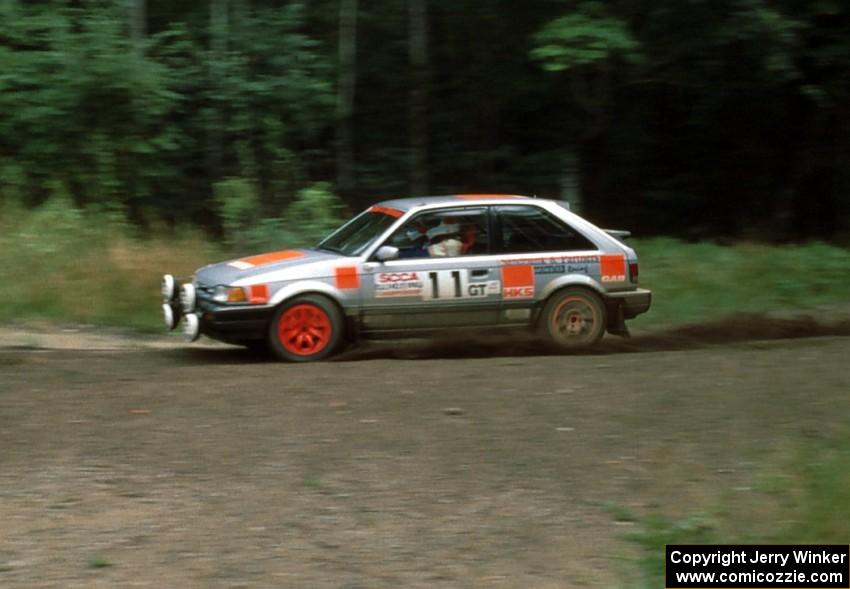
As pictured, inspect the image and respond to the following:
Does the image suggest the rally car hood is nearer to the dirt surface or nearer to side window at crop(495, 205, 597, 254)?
the dirt surface

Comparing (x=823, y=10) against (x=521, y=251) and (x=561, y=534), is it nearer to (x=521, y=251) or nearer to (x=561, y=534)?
(x=521, y=251)

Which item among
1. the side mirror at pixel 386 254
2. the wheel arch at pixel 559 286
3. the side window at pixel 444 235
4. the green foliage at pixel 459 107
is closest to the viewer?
the side mirror at pixel 386 254

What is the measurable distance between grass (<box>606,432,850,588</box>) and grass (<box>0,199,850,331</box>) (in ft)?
24.5

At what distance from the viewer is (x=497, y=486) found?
6871 millimetres

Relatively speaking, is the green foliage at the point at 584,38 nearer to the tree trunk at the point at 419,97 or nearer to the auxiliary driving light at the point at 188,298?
the tree trunk at the point at 419,97

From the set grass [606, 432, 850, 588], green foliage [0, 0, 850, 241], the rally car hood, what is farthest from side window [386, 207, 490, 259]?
grass [606, 432, 850, 588]

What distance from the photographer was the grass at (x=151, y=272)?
14.0 meters

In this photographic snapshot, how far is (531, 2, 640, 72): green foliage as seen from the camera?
18.2 m

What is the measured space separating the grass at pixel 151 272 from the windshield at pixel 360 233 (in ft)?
8.81

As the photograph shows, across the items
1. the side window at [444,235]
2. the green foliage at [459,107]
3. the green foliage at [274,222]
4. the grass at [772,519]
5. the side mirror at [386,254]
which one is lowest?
the grass at [772,519]

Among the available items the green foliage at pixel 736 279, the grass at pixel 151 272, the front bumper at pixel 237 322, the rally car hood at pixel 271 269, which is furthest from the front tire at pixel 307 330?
the green foliage at pixel 736 279

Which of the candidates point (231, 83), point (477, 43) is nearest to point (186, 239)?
point (231, 83)

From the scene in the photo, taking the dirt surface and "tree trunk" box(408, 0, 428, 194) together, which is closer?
the dirt surface

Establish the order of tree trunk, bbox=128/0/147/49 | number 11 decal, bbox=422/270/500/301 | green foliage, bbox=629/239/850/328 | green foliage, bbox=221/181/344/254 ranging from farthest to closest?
tree trunk, bbox=128/0/147/49, green foliage, bbox=221/181/344/254, green foliage, bbox=629/239/850/328, number 11 decal, bbox=422/270/500/301
